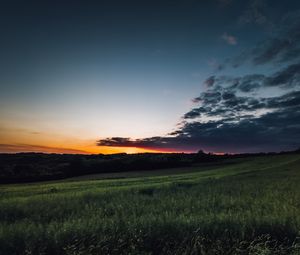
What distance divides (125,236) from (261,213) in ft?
23.9

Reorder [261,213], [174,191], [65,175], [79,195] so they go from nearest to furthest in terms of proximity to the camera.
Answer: [261,213] → [79,195] → [174,191] → [65,175]

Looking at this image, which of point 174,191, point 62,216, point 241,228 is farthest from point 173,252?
point 174,191

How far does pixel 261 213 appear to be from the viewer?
57.0ft

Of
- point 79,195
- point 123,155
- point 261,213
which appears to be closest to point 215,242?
point 261,213

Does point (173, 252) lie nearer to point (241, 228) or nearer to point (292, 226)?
point (241, 228)

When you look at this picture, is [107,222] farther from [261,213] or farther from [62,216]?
[261,213]

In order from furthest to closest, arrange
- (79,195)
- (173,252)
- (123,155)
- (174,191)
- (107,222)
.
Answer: (123,155), (174,191), (79,195), (107,222), (173,252)

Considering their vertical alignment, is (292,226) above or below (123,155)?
below

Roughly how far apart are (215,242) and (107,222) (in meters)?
4.37

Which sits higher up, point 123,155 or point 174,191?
point 123,155

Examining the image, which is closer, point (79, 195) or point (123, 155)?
point (79, 195)

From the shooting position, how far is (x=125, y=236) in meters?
12.7

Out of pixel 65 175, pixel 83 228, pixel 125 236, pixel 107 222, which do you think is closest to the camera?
pixel 125 236

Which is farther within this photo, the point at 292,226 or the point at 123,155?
the point at 123,155
